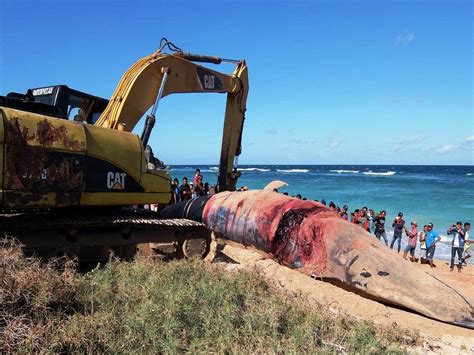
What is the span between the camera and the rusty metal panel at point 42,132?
A: 611cm

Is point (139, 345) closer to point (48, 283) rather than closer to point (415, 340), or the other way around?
point (48, 283)

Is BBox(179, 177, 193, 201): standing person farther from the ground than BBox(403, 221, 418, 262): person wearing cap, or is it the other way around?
BBox(179, 177, 193, 201): standing person

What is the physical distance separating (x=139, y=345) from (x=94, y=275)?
2152 millimetres

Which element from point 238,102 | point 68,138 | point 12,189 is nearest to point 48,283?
point 12,189

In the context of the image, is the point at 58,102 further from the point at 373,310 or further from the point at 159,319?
the point at 373,310

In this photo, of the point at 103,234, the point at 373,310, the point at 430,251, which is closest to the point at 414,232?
the point at 430,251

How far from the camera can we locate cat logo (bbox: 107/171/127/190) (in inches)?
287

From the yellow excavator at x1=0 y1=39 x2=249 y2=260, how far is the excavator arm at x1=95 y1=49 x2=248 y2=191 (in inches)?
0.9

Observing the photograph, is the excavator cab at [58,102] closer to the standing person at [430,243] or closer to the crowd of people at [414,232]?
the crowd of people at [414,232]

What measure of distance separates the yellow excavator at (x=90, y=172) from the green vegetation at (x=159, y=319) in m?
1.50

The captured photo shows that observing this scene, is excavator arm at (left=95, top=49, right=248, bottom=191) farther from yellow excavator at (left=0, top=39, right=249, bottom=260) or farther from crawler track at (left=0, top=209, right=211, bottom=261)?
A: crawler track at (left=0, top=209, right=211, bottom=261)

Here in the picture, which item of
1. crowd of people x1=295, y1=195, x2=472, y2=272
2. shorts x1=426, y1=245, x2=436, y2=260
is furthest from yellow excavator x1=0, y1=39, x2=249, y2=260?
shorts x1=426, y1=245, x2=436, y2=260

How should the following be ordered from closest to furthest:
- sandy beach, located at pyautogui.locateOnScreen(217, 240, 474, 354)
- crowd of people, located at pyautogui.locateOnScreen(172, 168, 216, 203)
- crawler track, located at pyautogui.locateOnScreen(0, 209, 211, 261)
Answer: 1. sandy beach, located at pyautogui.locateOnScreen(217, 240, 474, 354)
2. crawler track, located at pyautogui.locateOnScreen(0, 209, 211, 261)
3. crowd of people, located at pyautogui.locateOnScreen(172, 168, 216, 203)

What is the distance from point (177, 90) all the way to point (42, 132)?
12.7 feet
